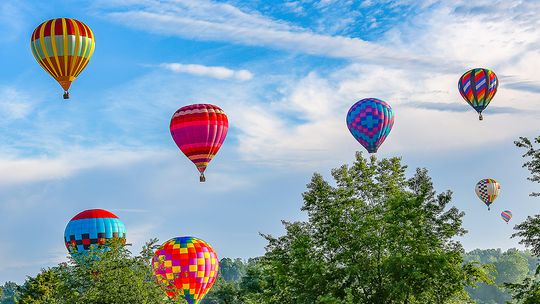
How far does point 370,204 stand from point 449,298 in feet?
19.0

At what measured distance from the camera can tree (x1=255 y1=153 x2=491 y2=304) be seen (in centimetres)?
3055

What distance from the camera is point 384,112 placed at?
76938mm

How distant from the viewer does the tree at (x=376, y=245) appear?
30547 mm

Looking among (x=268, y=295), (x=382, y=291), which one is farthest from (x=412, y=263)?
(x=268, y=295)

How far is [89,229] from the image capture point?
68.1 metres

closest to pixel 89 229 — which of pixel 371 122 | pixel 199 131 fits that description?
pixel 199 131

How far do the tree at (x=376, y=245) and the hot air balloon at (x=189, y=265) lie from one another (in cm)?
3610

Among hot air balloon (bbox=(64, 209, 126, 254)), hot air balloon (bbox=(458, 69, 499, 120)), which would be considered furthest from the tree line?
hot air balloon (bbox=(458, 69, 499, 120))

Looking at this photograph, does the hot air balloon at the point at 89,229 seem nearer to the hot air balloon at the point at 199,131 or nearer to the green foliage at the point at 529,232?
the hot air balloon at the point at 199,131

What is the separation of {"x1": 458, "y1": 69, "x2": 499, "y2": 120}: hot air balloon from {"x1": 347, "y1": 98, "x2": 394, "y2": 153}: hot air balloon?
9.17 metres

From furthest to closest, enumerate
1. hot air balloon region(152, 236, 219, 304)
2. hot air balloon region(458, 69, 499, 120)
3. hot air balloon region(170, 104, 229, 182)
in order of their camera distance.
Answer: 1. hot air balloon region(458, 69, 499, 120)
2. hot air balloon region(152, 236, 219, 304)
3. hot air balloon region(170, 104, 229, 182)

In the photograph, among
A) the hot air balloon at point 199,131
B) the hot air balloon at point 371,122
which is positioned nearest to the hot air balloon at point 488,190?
the hot air balloon at point 371,122

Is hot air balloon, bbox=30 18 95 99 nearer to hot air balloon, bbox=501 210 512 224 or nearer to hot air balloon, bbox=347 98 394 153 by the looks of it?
hot air balloon, bbox=347 98 394 153

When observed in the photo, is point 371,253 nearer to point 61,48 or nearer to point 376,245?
point 376,245
